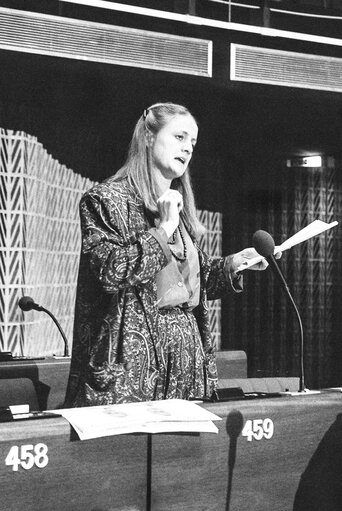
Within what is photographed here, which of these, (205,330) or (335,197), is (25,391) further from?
(335,197)

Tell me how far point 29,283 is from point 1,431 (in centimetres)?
443

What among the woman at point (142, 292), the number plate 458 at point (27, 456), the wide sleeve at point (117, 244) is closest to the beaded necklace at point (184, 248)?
the woman at point (142, 292)

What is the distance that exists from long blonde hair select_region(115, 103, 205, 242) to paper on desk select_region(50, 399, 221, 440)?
2.36ft

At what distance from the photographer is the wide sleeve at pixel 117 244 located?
2148mm

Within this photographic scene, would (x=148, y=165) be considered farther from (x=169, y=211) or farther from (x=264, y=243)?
(x=264, y=243)

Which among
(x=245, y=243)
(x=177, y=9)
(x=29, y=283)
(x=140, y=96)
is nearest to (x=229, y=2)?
(x=177, y=9)

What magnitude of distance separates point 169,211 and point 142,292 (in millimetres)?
219

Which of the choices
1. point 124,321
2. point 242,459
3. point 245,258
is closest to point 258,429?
point 242,459

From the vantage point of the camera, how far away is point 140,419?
67.3 inches

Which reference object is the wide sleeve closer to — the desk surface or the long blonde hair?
the long blonde hair

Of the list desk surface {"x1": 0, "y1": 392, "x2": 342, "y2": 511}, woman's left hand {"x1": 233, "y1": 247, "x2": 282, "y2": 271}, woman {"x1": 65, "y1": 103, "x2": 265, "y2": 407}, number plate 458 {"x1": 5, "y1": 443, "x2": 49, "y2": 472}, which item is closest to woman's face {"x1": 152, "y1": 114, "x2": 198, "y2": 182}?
woman {"x1": 65, "y1": 103, "x2": 265, "y2": 407}

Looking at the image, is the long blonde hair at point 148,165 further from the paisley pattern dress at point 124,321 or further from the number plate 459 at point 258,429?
the number plate 459 at point 258,429

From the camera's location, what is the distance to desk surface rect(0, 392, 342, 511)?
154 centimetres

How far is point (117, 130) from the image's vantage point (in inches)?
275
